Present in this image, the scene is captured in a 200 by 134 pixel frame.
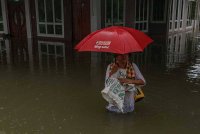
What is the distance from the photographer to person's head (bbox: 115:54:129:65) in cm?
443

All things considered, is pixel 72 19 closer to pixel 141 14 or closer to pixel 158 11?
pixel 141 14

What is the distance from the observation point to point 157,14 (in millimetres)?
18844

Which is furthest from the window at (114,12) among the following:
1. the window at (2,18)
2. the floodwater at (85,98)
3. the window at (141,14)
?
the window at (2,18)

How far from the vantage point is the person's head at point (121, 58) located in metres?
4.43

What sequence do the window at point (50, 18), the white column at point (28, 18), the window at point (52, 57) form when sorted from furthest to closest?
1. the white column at point (28, 18)
2. the window at point (50, 18)
3. the window at point (52, 57)

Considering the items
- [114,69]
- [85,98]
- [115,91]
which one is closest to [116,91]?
[115,91]

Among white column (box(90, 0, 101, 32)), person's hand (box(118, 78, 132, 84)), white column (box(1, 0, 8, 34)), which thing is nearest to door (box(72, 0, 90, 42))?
white column (box(90, 0, 101, 32))

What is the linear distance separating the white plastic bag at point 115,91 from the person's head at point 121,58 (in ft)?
1.00

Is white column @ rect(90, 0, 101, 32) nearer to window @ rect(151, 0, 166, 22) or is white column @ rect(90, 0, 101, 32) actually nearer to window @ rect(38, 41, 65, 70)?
window @ rect(38, 41, 65, 70)

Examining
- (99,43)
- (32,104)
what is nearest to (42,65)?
(32,104)

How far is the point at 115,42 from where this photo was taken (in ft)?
13.2

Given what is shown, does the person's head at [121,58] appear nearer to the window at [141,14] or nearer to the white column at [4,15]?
the window at [141,14]

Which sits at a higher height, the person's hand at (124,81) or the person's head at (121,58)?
the person's head at (121,58)

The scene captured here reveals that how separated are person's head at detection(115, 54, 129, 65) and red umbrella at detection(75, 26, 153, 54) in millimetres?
367
